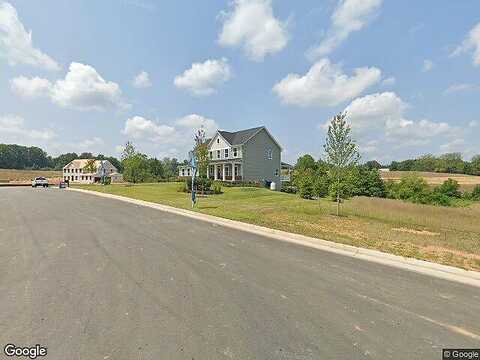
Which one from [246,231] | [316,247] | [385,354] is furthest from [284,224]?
[385,354]

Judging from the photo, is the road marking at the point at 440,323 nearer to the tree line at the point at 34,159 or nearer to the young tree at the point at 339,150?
the young tree at the point at 339,150

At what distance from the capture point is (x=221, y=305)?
4199 millimetres

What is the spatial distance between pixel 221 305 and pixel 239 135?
143 feet

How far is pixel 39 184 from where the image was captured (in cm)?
4459

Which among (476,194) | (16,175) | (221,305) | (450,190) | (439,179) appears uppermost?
(16,175)

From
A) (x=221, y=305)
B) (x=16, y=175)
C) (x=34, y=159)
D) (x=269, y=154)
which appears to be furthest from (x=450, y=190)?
(x=34, y=159)

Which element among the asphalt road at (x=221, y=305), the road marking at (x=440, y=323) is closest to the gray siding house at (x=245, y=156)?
the asphalt road at (x=221, y=305)

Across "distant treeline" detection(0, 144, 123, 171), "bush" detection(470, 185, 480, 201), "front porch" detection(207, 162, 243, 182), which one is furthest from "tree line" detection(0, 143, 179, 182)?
"bush" detection(470, 185, 480, 201)

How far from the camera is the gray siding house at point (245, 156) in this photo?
4284 cm

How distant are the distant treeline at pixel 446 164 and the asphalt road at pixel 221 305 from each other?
358 feet

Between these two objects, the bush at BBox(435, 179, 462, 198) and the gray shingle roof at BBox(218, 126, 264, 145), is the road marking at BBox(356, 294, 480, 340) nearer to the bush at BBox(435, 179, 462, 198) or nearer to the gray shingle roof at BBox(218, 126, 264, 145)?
the gray shingle roof at BBox(218, 126, 264, 145)

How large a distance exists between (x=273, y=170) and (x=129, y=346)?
44.8m

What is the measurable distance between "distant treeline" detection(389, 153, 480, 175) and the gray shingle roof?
279ft

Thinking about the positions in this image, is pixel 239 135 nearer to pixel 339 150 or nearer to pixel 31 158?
pixel 339 150
